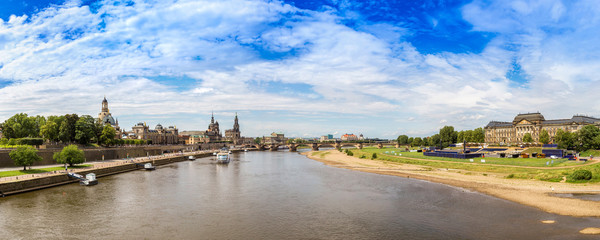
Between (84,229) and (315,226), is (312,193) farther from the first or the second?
(84,229)

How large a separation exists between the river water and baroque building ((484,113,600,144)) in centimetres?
14492

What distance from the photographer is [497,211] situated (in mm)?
35031

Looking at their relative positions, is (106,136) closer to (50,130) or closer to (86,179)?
(50,130)

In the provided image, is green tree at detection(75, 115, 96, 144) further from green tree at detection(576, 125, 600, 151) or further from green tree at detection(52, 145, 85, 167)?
green tree at detection(576, 125, 600, 151)

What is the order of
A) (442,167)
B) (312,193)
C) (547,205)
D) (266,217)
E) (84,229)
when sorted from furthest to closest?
(442,167)
(312,193)
(547,205)
(266,217)
(84,229)

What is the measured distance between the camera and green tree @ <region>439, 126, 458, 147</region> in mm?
150250

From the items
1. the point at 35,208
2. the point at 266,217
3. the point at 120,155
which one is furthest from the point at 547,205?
the point at 120,155

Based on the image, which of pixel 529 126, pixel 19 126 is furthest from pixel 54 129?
pixel 529 126

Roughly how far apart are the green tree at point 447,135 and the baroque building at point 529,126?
33.9 metres

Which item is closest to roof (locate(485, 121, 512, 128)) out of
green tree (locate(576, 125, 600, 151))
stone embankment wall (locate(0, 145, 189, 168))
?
green tree (locate(576, 125, 600, 151))

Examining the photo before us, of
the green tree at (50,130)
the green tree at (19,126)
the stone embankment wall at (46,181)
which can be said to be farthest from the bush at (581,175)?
the green tree at (19,126)

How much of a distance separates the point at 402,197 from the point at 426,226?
1350 cm

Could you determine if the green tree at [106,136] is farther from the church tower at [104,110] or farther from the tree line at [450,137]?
the tree line at [450,137]

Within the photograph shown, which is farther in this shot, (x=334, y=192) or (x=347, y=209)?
(x=334, y=192)
